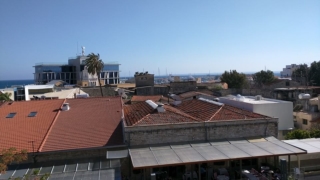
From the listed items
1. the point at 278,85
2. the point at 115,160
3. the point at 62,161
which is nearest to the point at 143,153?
the point at 115,160

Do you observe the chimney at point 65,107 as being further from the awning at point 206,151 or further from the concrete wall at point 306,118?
the concrete wall at point 306,118

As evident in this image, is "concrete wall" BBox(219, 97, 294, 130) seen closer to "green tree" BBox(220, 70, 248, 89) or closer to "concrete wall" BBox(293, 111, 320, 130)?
"concrete wall" BBox(293, 111, 320, 130)

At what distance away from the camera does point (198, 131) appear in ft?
68.7

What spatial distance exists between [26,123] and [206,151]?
46.2 feet

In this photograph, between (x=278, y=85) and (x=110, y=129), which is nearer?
(x=110, y=129)

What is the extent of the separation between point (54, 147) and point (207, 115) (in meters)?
11.6

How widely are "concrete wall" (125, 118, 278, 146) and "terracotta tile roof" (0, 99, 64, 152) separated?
6771 millimetres

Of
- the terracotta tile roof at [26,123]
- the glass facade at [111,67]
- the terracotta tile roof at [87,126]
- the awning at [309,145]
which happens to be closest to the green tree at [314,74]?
the awning at [309,145]

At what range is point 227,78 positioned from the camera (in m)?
88.0

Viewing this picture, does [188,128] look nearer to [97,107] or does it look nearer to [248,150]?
[248,150]

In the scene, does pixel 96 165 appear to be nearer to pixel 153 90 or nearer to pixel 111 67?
pixel 153 90

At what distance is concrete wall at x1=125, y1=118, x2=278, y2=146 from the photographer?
66.1 ft

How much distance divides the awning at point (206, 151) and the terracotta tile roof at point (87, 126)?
275 cm

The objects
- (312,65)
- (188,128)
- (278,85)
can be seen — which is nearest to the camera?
(188,128)
